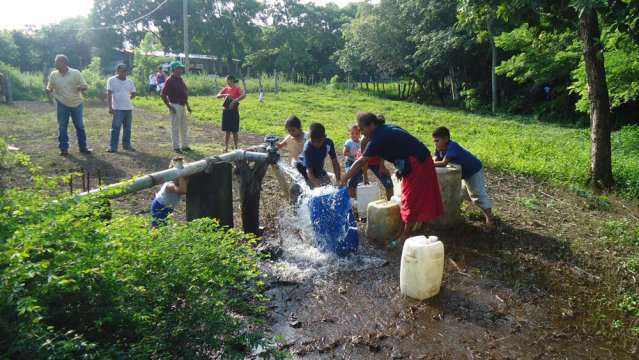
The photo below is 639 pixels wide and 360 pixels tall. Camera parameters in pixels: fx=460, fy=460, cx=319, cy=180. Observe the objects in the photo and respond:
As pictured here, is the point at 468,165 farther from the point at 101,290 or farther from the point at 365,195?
the point at 101,290

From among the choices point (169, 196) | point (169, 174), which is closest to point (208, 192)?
point (169, 196)

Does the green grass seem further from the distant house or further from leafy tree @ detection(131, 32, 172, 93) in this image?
the distant house

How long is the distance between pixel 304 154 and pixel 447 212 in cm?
201

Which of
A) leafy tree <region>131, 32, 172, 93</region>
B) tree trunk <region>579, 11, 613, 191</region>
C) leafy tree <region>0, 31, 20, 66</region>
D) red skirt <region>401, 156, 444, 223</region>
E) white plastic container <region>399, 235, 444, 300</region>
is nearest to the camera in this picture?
white plastic container <region>399, 235, 444, 300</region>

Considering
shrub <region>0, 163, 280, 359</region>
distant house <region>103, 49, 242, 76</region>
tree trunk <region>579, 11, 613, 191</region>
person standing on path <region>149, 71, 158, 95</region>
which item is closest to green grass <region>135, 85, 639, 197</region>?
tree trunk <region>579, 11, 613, 191</region>

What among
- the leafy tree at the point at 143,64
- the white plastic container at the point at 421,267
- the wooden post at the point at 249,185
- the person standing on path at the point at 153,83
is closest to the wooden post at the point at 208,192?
the wooden post at the point at 249,185

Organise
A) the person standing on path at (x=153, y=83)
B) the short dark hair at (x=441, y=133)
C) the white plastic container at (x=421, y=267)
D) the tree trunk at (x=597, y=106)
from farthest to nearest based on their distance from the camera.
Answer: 1. the person standing on path at (x=153, y=83)
2. the tree trunk at (x=597, y=106)
3. the short dark hair at (x=441, y=133)
4. the white plastic container at (x=421, y=267)

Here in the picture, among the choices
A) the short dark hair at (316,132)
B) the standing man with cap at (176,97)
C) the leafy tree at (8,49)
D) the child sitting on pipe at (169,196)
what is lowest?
the child sitting on pipe at (169,196)

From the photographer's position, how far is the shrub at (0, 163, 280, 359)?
A: 1.81 m

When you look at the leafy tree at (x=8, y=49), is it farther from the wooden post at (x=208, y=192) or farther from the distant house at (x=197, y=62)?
the wooden post at (x=208, y=192)

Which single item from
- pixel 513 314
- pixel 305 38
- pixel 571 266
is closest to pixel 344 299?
pixel 513 314

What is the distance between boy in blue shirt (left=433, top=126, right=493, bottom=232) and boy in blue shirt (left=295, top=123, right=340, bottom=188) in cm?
140

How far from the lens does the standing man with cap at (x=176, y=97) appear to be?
30.2 feet

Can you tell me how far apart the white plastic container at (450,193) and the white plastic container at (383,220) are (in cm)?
69
